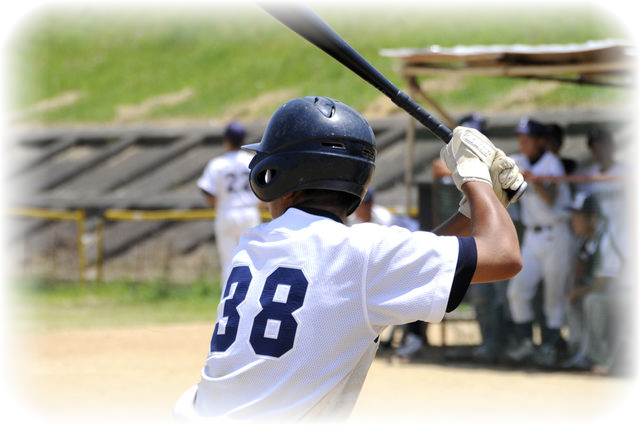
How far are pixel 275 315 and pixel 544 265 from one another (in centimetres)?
539

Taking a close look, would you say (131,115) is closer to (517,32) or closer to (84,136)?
(84,136)

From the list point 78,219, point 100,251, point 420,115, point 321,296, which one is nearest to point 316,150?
point 321,296

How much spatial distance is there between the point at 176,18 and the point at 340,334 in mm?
26036

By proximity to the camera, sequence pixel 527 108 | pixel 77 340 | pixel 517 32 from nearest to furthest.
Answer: pixel 77 340
pixel 527 108
pixel 517 32

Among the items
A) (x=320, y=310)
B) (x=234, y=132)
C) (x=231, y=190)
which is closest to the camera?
(x=320, y=310)

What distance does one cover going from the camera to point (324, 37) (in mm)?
2568

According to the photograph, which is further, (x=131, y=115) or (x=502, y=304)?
(x=131, y=115)

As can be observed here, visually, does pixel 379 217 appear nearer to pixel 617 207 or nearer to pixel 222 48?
pixel 617 207

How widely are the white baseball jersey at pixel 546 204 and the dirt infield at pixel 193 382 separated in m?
1.29

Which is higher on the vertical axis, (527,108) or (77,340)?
(527,108)

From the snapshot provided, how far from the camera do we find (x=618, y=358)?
711 cm

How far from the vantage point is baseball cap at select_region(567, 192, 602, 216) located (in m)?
7.04

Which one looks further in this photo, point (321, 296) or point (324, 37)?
point (324, 37)

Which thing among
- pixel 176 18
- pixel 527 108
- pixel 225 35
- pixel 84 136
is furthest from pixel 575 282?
pixel 176 18
